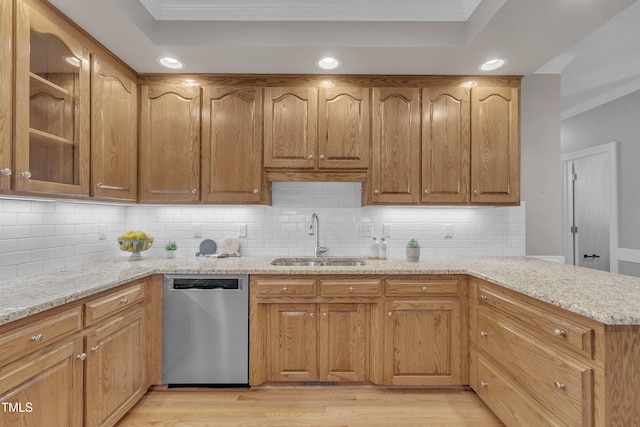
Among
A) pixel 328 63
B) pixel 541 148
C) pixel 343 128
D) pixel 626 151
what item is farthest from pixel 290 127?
pixel 626 151

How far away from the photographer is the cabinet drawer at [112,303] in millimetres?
1627

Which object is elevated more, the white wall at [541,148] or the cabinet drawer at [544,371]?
the white wall at [541,148]

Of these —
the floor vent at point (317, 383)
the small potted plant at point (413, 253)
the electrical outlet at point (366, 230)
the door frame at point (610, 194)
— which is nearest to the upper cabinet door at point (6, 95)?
the floor vent at point (317, 383)

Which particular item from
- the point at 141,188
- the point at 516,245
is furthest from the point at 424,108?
the point at 141,188

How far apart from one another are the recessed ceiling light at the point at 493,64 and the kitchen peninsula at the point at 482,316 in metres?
1.49

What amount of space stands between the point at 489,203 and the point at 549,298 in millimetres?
1362

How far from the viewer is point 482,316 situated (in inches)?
82.9

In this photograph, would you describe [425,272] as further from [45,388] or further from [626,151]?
[626,151]

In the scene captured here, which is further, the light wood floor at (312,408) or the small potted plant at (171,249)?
the small potted plant at (171,249)

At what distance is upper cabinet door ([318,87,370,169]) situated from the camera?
2641mm

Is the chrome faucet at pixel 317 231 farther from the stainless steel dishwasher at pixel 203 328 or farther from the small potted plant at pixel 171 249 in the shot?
the small potted plant at pixel 171 249

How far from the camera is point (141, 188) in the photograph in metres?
2.64

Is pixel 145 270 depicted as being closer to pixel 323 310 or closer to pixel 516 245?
pixel 323 310

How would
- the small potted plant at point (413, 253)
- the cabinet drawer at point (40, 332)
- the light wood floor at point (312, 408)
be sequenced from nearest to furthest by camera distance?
the cabinet drawer at point (40, 332) < the light wood floor at point (312, 408) < the small potted plant at point (413, 253)
